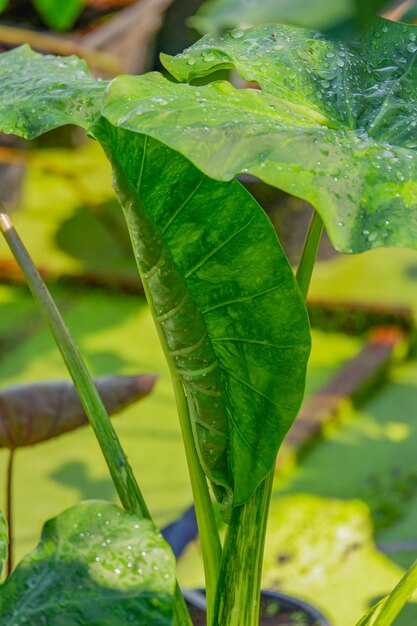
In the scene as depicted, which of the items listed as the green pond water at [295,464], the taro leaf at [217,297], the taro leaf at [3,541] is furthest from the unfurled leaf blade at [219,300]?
the green pond water at [295,464]

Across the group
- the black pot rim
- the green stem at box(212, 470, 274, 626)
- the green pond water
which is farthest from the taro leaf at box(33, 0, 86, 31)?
the green pond water

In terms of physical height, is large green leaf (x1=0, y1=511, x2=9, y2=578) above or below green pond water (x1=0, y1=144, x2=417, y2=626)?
above

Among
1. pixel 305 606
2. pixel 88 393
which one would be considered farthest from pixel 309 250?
pixel 305 606

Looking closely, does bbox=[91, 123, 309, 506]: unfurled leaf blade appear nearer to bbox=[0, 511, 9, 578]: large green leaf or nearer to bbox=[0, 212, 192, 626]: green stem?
bbox=[0, 212, 192, 626]: green stem

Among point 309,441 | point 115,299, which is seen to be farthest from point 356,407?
point 115,299

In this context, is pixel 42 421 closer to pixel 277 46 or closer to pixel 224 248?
pixel 224 248
